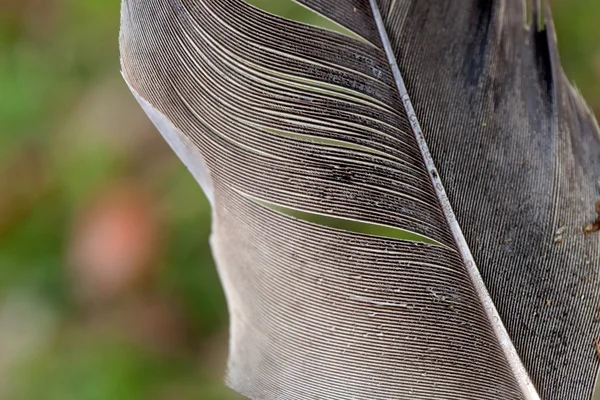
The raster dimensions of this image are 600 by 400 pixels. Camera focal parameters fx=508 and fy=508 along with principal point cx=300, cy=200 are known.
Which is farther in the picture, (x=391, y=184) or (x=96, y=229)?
(x=96, y=229)

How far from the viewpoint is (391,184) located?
717mm

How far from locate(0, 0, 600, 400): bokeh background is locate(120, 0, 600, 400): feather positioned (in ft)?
1.87

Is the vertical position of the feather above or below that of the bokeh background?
above

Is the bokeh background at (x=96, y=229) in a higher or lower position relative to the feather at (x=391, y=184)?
lower

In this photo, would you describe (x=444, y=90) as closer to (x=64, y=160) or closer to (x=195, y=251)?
(x=195, y=251)

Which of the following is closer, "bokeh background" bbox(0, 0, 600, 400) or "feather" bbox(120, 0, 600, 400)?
"feather" bbox(120, 0, 600, 400)

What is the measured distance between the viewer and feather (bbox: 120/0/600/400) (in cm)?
71

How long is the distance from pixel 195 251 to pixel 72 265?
35 centimetres

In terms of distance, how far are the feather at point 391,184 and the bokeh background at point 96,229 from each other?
569 millimetres

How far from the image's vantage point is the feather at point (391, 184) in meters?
0.71

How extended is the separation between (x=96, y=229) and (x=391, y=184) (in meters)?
0.97

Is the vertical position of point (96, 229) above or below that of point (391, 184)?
below

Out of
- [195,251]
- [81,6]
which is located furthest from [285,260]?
[81,6]

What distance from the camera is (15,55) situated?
1.48 m
